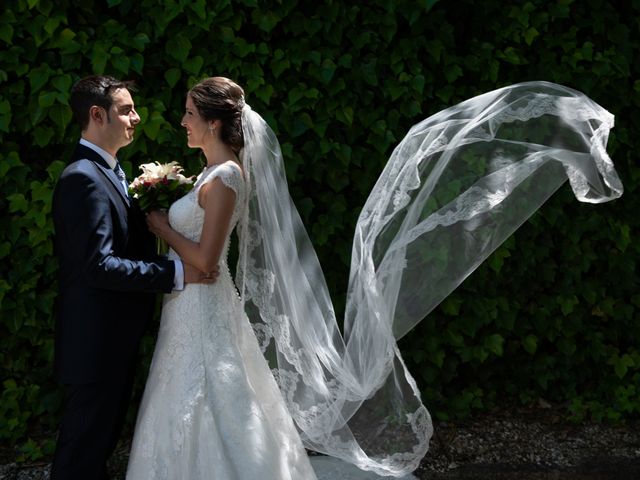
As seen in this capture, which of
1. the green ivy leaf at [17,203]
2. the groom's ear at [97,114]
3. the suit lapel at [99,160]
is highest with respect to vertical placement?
the groom's ear at [97,114]

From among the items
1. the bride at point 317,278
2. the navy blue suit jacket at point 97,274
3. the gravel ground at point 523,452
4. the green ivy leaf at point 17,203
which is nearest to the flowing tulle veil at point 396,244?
the bride at point 317,278

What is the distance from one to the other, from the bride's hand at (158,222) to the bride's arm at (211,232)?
0.05m

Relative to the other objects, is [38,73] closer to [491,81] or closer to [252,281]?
[252,281]

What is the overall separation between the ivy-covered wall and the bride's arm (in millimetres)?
Result: 1034

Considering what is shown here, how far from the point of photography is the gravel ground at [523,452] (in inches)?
182

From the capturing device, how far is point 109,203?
3.36 m

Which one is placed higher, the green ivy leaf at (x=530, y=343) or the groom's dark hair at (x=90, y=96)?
the groom's dark hair at (x=90, y=96)

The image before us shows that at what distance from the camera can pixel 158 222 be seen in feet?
11.6

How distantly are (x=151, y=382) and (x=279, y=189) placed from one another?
0.96 metres

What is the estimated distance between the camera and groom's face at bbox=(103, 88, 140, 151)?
11.5 feet

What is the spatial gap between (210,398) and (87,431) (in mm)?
491

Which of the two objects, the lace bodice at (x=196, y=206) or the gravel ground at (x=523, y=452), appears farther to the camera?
the gravel ground at (x=523, y=452)

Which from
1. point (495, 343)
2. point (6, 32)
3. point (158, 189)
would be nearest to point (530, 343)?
point (495, 343)

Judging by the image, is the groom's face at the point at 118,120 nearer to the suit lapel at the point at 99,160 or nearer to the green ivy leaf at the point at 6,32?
the suit lapel at the point at 99,160
